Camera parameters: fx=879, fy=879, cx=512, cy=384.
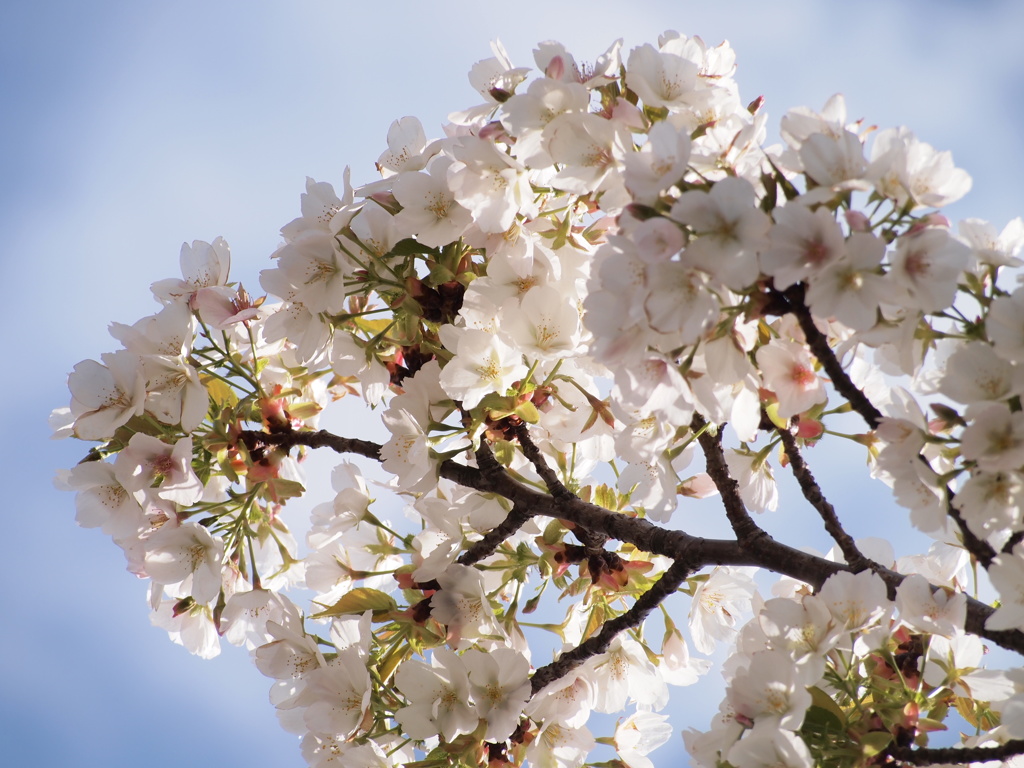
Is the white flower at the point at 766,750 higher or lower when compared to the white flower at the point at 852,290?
lower

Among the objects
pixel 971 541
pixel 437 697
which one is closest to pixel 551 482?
pixel 437 697

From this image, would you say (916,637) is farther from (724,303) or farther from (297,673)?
(297,673)

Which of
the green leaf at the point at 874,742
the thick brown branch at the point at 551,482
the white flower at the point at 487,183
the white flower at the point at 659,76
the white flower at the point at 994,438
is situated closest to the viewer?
the white flower at the point at 994,438

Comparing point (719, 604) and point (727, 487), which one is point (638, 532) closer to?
point (727, 487)

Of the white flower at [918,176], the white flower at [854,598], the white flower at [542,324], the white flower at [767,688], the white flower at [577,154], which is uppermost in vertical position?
the white flower at [577,154]

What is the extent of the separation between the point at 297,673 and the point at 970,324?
1.33 m

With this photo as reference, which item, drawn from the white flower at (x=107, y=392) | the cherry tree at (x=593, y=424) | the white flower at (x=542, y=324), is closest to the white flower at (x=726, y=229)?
the cherry tree at (x=593, y=424)

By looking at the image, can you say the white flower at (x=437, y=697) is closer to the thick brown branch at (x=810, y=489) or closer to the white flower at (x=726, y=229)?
the thick brown branch at (x=810, y=489)

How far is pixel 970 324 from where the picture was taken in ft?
3.84

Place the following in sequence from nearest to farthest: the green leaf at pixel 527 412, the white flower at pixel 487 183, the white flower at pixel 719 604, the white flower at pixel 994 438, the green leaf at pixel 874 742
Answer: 1. the white flower at pixel 994 438
2. the green leaf at pixel 874 742
3. the white flower at pixel 487 183
4. the green leaf at pixel 527 412
5. the white flower at pixel 719 604

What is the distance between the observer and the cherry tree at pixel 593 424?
1.12 m

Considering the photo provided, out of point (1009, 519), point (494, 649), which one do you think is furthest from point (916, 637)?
point (494, 649)

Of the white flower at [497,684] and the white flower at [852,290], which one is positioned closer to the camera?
the white flower at [852,290]

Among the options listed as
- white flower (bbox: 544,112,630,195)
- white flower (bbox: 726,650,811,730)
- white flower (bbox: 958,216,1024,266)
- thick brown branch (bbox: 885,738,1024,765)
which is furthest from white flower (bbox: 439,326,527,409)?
thick brown branch (bbox: 885,738,1024,765)
